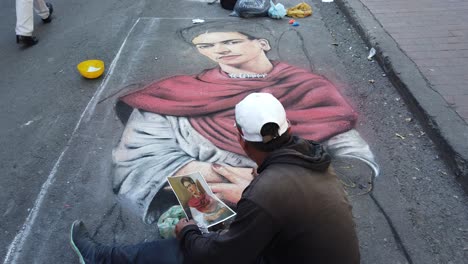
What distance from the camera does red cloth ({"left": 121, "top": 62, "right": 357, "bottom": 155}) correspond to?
3.66 metres

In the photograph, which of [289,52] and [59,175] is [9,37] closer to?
[59,175]

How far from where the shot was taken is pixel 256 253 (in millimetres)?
1777

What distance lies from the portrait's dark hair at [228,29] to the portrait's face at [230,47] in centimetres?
10

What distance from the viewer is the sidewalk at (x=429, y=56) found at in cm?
346

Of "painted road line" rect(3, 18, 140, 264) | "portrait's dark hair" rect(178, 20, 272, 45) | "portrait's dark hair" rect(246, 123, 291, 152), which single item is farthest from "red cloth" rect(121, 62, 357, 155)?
"portrait's dark hair" rect(246, 123, 291, 152)

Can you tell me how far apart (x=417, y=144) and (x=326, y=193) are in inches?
82.3

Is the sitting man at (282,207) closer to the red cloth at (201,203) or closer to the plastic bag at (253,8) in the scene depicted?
the red cloth at (201,203)

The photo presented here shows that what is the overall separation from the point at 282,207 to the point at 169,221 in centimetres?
118

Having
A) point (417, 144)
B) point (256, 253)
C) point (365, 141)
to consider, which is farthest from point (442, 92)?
point (256, 253)

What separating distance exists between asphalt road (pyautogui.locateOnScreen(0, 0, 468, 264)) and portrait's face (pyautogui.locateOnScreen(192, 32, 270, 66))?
10.5 inches

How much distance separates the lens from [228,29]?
5723mm

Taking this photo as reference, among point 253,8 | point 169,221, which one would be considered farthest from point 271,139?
point 253,8

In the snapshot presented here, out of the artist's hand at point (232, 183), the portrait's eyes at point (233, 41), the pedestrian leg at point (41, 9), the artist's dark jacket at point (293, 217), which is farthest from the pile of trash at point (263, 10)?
the artist's dark jacket at point (293, 217)

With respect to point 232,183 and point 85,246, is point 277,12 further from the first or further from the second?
point 85,246
